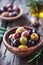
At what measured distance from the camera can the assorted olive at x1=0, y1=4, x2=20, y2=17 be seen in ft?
4.87

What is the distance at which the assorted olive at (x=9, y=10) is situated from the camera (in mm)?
1483

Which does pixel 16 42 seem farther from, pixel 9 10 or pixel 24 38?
pixel 9 10

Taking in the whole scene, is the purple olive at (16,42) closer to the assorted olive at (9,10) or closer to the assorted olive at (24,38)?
the assorted olive at (24,38)

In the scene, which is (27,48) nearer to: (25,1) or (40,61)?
(40,61)

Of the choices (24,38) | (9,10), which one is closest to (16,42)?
(24,38)

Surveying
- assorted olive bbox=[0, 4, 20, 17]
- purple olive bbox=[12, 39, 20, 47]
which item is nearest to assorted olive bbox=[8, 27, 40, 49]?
purple olive bbox=[12, 39, 20, 47]

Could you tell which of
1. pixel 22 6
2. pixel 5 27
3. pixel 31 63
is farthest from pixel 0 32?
pixel 22 6

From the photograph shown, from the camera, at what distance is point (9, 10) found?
1.53 meters

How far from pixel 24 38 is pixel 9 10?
0.48 metres

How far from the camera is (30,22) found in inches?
57.7

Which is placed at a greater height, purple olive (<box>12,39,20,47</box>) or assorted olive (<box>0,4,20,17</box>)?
assorted olive (<box>0,4,20,17</box>)

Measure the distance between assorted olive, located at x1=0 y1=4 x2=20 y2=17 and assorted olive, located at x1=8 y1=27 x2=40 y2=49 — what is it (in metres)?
0.33

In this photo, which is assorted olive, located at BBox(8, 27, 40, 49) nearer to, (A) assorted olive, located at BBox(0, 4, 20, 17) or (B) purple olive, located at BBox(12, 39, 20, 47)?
(B) purple olive, located at BBox(12, 39, 20, 47)

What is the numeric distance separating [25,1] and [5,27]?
1.32 ft
